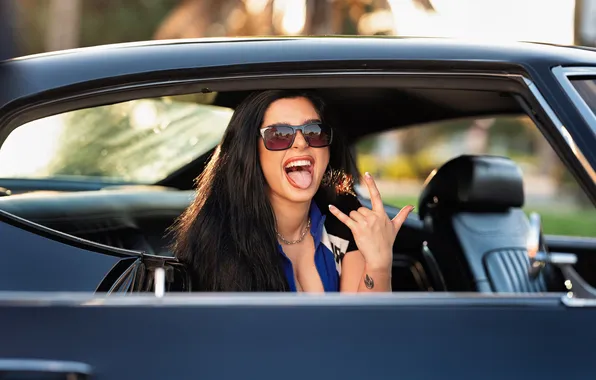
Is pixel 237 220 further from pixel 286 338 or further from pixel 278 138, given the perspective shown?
pixel 286 338

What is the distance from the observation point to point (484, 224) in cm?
336

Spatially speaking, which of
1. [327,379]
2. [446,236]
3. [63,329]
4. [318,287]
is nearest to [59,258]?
[63,329]

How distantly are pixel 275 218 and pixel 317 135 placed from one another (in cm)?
32

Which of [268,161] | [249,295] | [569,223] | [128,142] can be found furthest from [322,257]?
[569,223]

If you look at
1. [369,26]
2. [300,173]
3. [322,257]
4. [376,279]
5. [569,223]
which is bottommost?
[376,279]

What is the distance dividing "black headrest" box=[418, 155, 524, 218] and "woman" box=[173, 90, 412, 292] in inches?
29.8

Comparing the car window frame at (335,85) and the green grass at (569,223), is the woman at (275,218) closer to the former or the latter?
the car window frame at (335,85)

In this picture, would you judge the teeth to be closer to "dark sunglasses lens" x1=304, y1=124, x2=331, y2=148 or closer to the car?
"dark sunglasses lens" x1=304, y1=124, x2=331, y2=148

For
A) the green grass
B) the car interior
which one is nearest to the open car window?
the green grass

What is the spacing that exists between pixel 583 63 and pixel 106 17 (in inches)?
1154

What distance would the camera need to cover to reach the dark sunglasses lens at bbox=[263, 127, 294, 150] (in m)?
2.42

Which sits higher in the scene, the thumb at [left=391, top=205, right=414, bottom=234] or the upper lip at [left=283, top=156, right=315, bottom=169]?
the upper lip at [left=283, top=156, right=315, bottom=169]

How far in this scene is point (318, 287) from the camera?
2.60 meters

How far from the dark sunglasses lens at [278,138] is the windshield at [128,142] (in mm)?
267
